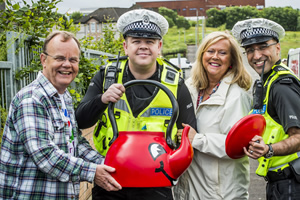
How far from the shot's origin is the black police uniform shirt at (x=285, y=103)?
2326 mm

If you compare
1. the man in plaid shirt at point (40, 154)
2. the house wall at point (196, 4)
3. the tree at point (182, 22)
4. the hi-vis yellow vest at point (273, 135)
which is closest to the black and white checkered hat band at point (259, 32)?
the hi-vis yellow vest at point (273, 135)

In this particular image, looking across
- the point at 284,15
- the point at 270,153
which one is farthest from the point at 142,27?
the point at 284,15

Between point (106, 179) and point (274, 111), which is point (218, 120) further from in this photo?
point (106, 179)

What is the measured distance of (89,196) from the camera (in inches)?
198

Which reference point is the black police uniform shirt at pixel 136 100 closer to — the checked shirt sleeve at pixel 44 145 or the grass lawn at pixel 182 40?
the checked shirt sleeve at pixel 44 145

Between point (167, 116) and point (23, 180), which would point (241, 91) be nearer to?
point (167, 116)

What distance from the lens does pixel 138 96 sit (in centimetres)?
257

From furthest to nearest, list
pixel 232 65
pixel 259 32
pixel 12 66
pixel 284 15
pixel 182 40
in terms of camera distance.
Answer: pixel 284 15, pixel 182 40, pixel 12 66, pixel 232 65, pixel 259 32

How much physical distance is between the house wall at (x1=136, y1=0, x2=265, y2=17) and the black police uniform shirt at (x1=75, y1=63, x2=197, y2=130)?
123m

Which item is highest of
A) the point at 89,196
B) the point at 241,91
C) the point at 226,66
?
the point at 226,66

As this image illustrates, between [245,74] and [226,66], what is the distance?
0.17 m

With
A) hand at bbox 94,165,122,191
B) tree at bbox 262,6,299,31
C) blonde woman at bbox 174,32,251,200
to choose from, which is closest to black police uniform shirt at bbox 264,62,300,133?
blonde woman at bbox 174,32,251,200

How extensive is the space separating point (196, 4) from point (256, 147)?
12760cm

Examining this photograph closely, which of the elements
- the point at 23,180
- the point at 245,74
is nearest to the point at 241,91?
the point at 245,74
